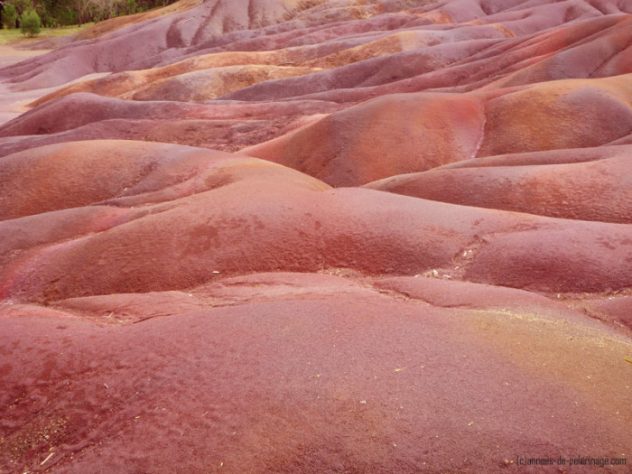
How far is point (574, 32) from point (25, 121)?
15.0 m

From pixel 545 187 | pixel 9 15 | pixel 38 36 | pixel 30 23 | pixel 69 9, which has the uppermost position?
pixel 9 15

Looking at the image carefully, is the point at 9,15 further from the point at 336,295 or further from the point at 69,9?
the point at 336,295

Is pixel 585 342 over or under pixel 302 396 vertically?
under

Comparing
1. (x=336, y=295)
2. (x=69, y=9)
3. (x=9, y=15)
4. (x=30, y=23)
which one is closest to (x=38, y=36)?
(x=30, y=23)

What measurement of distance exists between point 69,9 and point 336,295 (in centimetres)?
5683

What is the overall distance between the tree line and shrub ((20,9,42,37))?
5.07 meters

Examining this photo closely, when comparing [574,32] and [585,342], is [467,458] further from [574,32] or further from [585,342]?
[574,32]

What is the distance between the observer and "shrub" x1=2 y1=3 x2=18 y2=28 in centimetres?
4862

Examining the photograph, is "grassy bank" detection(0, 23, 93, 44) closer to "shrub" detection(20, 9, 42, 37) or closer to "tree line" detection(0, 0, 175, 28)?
"shrub" detection(20, 9, 42, 37)

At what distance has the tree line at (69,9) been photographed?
49688 mm

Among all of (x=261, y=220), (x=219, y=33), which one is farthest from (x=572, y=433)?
(x=219, y=33)

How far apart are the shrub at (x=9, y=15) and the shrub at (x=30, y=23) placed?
A: 17.5 feet

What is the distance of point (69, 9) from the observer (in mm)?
52469

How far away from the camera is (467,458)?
2486 millimetres
